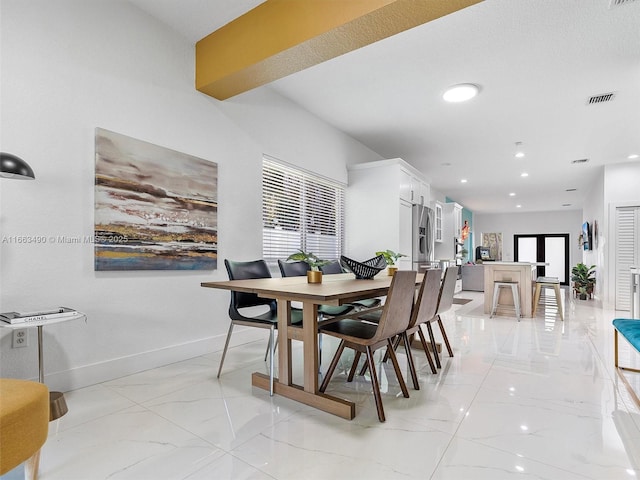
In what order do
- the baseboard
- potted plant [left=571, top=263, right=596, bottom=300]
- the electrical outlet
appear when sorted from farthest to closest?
potted plant [left=571, top=263, right=596, bottom=300]
the baseboard
the electrical outlet

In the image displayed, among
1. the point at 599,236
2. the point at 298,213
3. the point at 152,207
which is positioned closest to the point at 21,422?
the point at 152,207

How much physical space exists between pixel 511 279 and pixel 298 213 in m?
3.53

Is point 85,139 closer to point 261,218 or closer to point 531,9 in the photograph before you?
point 261,218

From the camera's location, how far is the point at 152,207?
275 centimetres

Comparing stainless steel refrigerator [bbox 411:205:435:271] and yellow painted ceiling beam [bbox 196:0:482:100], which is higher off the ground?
yellow painted ceiling beam [bbox 196:0:482:100]

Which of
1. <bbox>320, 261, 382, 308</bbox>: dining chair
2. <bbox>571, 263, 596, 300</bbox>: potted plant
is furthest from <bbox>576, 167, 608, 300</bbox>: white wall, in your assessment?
<bbox>320, 261, 382, 308</bbox>: dining chair

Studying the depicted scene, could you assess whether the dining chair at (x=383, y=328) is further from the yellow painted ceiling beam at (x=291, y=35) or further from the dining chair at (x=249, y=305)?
the yellow painted ceiling beam at (x=291, y=35)

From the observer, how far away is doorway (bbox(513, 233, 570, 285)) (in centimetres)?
1292

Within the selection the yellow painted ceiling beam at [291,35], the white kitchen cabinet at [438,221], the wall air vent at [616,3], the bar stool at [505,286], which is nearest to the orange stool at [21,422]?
the yellow painted ceiling beam at [291,35]

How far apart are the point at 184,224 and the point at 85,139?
3.02 ft

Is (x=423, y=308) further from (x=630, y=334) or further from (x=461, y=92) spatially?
(x=461, y=92)

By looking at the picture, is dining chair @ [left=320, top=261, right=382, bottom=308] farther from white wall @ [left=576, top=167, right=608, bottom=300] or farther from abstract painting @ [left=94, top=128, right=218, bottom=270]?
white wall @ [left=576, top=167, right=608, bottom=300]

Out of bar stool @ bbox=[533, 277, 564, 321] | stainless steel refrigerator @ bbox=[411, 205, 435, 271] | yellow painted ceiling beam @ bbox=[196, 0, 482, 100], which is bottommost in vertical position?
bar stool @ bbox=[533, 277, 564, 321]

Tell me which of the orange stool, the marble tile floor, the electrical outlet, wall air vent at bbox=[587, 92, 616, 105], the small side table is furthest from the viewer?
wall air vent at bbox=[587, 92, 616, 105]
